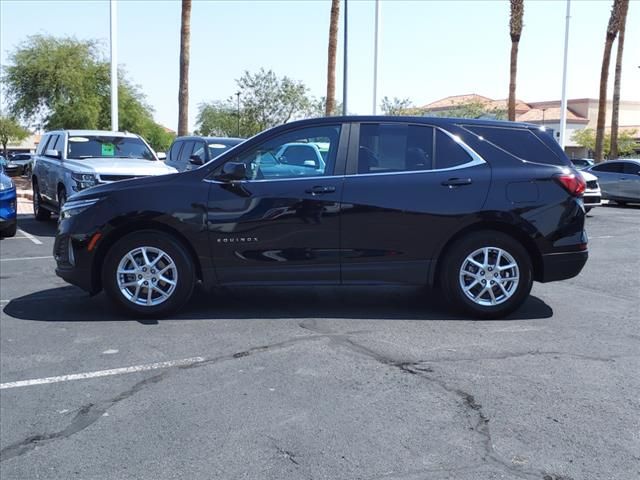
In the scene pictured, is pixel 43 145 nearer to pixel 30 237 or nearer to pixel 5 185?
pixel 30 237

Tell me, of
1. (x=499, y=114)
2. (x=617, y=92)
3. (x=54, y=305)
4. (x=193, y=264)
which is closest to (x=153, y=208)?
(x=193, y=264)

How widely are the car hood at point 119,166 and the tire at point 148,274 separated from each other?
5.51 metres

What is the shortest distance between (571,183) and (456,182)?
1105 millimetres

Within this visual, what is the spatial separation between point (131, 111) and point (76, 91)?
219 inches

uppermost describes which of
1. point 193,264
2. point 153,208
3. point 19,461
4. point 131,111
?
point 131,111

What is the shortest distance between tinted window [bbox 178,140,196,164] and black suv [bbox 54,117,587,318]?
9.26 m

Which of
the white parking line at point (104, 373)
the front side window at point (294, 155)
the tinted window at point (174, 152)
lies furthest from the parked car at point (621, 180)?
the white parking line at point (104, 373)

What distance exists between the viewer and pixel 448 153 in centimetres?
645

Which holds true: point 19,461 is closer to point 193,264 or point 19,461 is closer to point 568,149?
point 193,264

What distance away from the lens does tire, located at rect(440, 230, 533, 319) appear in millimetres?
6363

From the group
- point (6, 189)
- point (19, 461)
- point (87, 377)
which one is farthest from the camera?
point (6, 189)

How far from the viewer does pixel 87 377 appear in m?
4.94

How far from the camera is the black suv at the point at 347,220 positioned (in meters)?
6.32

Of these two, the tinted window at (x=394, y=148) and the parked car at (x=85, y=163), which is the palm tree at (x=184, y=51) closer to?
the parked car at (x=85, y=163)
